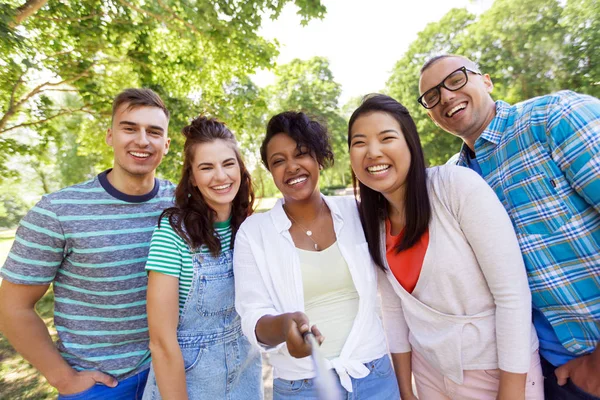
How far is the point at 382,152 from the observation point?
1838mm

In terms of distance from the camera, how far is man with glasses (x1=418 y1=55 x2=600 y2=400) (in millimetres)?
1580

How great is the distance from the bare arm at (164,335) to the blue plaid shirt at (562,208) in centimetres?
191

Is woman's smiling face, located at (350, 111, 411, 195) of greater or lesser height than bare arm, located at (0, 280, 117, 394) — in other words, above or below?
above

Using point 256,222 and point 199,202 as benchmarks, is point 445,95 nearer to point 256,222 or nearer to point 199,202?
point 256,222

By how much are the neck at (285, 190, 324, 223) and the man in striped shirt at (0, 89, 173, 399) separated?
3.21 ft

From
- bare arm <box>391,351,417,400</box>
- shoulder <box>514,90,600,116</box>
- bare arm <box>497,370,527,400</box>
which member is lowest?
bare arm <box>391,351,417,400</box>

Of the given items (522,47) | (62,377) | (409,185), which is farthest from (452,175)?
(522,47)

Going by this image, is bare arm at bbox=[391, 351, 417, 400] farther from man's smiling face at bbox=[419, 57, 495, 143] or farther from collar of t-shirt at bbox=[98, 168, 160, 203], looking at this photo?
collar of t-shirt at bbox=[98, 168, 160, 203]

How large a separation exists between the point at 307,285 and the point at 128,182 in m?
1.46

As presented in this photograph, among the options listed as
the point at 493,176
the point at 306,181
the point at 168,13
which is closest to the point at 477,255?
the point at 493,176

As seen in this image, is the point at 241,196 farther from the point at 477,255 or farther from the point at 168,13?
the point at 168,13

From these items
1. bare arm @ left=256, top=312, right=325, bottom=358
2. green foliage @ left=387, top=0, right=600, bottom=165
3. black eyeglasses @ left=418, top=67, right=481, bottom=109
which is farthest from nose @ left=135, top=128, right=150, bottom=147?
green foliage @ left=387, top=0, right=600, bottom=165

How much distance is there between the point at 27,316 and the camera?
2.10 metres

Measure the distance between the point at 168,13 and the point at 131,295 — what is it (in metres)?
5.23
